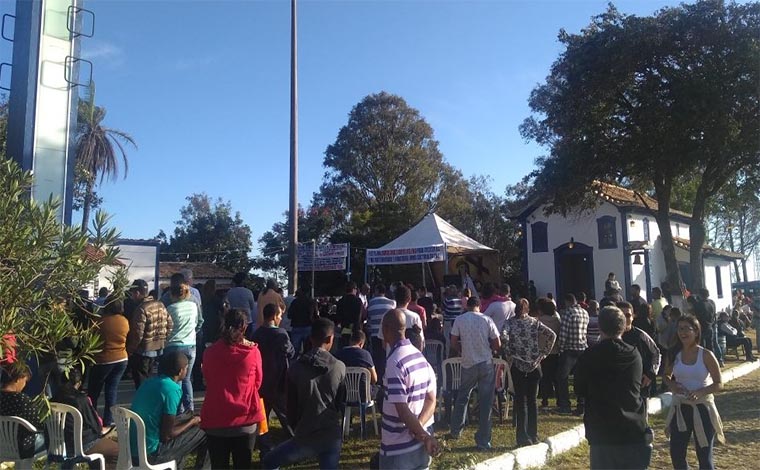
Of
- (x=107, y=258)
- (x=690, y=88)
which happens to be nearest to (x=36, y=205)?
(x=107, y=258)

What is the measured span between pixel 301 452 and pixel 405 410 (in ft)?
2.83

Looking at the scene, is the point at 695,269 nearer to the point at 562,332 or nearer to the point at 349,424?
Answer: the point at 562,332

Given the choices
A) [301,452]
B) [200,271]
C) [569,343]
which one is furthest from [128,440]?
[200,271]

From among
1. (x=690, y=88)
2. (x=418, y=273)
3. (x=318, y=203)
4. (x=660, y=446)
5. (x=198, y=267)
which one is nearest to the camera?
(x=660, y=446)

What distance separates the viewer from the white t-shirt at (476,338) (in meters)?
6.67

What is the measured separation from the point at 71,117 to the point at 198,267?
29904mm

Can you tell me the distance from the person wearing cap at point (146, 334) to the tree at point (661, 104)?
14.2m

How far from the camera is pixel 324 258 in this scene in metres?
18.8

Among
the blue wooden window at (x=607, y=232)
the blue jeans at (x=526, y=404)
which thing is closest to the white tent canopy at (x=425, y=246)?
the blue wooden window at (x=607, y=232)

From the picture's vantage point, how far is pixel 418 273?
2961 centimetres

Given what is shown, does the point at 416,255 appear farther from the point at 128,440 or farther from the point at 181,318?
the point at 128,440

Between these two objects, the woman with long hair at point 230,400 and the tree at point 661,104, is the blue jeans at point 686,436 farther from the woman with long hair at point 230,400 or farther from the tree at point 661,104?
the tree at point 661,104

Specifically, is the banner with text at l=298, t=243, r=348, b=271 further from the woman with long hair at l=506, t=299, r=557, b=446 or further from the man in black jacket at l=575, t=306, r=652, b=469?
the man in black jacket at l=575, t=306, r=652, b=469

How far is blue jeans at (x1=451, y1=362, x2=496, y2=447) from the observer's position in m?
6.55
